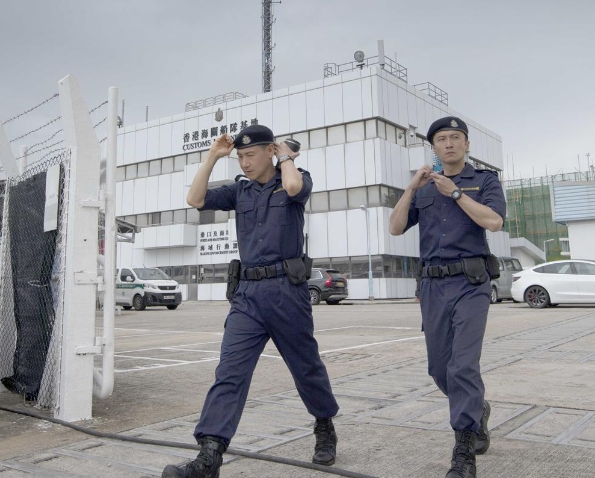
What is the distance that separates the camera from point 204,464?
8.89 ft

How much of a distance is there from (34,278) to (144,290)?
61.5 feet

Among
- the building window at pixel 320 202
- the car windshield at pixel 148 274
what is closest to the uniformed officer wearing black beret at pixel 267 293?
the car windshield at pixel 148 274

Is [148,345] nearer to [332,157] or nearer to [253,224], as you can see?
[253,224]

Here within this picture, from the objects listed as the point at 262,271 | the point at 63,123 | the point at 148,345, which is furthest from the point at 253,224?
the point at 148,345

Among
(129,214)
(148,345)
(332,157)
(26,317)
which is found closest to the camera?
(26,317)

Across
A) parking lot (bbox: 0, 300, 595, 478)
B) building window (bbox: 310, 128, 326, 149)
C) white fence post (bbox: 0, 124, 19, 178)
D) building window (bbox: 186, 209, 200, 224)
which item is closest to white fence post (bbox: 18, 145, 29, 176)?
white fence post (bbox: 0, 124, 19, 178)

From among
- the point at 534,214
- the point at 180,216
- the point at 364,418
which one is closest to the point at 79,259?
the point at 364,418

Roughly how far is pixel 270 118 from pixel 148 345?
2729 centimetres

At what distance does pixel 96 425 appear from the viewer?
4121mm

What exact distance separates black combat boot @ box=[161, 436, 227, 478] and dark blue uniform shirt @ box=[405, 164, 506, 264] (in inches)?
58.1

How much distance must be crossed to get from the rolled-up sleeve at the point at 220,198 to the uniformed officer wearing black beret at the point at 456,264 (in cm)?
94

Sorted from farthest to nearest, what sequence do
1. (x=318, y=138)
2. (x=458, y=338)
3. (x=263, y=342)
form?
(x=318, y=138), (x=263, y=342), (x=458, y=338)

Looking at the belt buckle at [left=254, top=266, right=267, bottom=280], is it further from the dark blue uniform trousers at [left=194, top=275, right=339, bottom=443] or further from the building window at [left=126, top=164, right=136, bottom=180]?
the building window at [left=126, top=164, right=136, bottom=180]

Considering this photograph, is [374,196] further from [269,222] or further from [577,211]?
[269,222]
